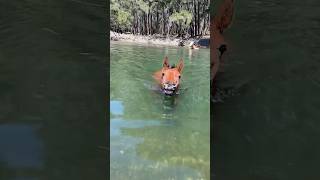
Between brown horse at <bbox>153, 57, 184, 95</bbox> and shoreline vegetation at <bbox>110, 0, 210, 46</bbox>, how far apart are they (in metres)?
0.11

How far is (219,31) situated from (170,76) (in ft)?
0.99

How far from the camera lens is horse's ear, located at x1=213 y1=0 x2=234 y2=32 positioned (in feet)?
6.96

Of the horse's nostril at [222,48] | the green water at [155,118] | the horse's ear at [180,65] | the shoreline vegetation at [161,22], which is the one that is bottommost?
the green water at [155,118]

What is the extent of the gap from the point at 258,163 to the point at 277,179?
4.2 inches

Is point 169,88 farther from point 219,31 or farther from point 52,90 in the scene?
point 52,90

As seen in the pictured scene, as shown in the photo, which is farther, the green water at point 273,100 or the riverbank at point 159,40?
the riverbank at point 159,40

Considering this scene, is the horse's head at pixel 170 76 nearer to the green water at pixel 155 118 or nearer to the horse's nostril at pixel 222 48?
the green water at pixel 155 118

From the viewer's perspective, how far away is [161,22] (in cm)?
227

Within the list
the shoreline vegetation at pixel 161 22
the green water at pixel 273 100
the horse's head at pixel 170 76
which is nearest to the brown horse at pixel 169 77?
the horse's head at pixel 170 76

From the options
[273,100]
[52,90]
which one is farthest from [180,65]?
[52,90]

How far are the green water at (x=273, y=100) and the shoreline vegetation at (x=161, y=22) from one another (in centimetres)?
17

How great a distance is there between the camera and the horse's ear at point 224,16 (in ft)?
6.96

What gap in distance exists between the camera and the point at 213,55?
7.11 ft

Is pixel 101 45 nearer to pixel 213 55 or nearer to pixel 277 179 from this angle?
pixel 213 55
